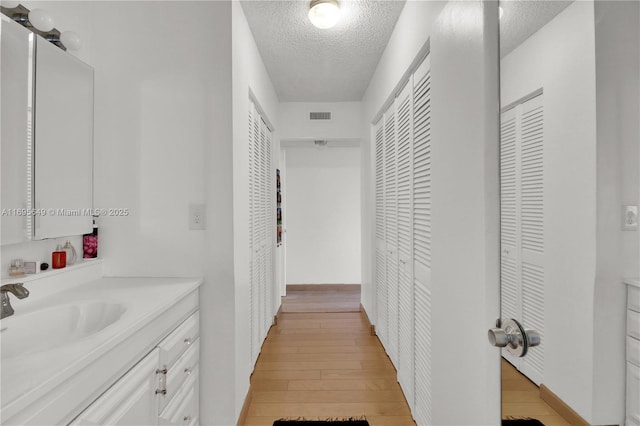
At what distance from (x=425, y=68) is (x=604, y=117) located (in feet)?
4.69

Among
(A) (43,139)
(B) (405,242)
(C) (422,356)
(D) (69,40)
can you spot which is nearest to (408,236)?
(B) (405,242)

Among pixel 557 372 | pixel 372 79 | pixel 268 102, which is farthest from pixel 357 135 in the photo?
pixel 557 372

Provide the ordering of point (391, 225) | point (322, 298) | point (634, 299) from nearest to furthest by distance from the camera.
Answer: point (634, 299), point (391, 225), point (322, 298)

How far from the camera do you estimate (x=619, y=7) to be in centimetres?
51

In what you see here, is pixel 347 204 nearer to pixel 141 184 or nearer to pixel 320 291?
pixel 320 291

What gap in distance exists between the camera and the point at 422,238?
1.91 m

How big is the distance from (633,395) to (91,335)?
1.26m

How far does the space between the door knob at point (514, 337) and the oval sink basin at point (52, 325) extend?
1.27 m

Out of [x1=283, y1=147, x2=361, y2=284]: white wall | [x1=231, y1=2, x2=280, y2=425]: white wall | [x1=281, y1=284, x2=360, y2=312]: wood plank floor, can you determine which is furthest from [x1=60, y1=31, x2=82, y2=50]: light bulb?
[x1=283, y1=147, x2=361, y2=284]: white wall

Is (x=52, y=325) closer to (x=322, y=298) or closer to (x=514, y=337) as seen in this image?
(x=514, y=337)

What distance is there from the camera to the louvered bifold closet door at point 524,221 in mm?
742

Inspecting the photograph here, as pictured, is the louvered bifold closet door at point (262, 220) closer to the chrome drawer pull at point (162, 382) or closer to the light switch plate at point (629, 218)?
the chrome drawer pull at point (162, 382)

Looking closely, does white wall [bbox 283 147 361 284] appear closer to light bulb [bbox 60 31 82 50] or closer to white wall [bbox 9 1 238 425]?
white wall [bbox 9 1 238 425]

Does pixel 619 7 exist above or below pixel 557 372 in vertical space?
above
